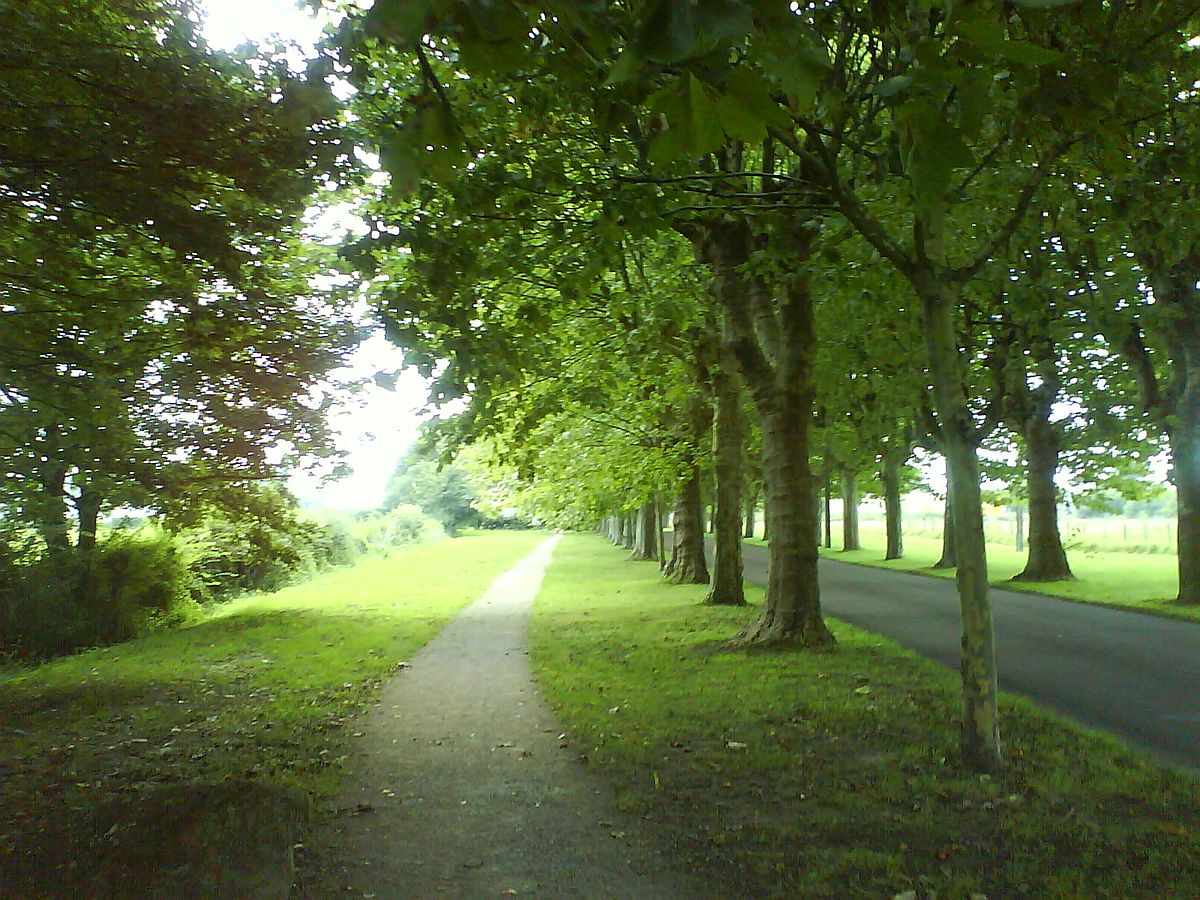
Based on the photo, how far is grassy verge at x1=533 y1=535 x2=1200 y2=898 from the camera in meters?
4.59

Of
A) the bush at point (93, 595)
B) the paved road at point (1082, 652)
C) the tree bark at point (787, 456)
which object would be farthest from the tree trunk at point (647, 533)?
the tree bark at point (787, 456)

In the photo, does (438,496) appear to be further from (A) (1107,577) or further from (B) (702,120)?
(B) (702,120)

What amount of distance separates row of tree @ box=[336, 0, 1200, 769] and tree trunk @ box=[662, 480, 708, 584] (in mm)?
2664

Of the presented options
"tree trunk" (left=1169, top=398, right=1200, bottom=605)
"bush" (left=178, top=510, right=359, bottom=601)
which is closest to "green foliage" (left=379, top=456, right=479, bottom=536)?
"bush" (left=178, top=510, right=359, bottom=601)

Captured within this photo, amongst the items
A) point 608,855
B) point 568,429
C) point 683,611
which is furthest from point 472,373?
point 568,429

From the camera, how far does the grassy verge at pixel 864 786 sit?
459 centimetres

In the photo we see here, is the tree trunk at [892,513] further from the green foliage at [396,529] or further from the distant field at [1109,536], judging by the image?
the green foliage at [396,529]

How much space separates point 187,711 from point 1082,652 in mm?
10541

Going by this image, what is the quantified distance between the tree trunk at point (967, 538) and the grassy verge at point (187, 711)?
14.1ft

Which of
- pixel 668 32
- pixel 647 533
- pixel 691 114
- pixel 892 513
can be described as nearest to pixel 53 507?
pixel 691 114

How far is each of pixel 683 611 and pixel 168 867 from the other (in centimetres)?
1328

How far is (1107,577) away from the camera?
2455cm

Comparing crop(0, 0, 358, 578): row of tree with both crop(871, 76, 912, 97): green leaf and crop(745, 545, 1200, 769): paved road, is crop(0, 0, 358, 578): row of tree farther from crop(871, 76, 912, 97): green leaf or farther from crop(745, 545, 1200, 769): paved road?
crop(745, 545, 1200, 769): paved road

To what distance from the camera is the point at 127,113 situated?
744 centimetres
